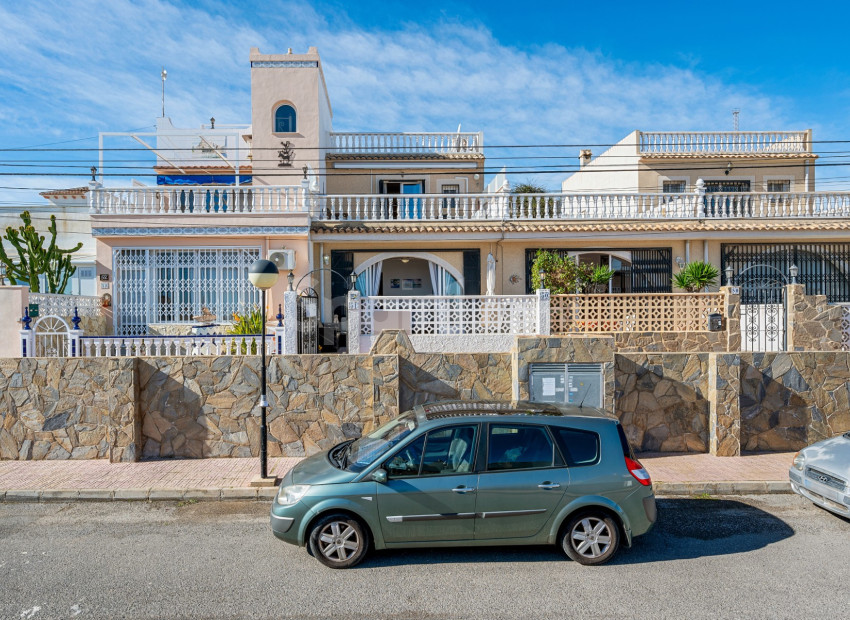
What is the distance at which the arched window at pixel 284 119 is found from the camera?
60.5 ft

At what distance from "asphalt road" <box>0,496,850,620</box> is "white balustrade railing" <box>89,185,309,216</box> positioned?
9.91 m

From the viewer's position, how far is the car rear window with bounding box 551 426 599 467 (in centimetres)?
561

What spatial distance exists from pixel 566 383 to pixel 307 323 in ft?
22.7

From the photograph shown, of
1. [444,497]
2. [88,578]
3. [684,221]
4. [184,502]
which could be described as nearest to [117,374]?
[184,502]

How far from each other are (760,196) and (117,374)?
56.7 ft

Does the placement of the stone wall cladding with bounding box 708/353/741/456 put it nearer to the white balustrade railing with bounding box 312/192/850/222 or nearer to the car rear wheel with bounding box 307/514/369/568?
the car rear wheel with bounding box 307/514/369/568

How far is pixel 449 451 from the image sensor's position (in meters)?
5.65

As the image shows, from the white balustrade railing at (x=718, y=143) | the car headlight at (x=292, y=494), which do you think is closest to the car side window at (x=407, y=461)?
the car headlight at (x=292, y=494)

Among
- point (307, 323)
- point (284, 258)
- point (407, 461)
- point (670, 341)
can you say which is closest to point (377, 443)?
point (407, 461)

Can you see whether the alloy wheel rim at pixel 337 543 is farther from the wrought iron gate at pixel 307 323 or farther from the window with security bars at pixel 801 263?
the window with security bars at pixel 801 263

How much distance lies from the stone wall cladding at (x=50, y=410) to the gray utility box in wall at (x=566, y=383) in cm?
696

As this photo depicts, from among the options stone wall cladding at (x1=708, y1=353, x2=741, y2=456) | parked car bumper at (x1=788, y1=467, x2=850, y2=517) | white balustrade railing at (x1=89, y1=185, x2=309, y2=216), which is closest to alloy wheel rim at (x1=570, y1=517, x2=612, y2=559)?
parked car bumper at (x1=788, y1=467, x2=850, y2=517)

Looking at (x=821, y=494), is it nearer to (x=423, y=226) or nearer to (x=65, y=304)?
(x=423, y=226)

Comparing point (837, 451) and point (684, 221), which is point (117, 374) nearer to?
point (837, 451)
